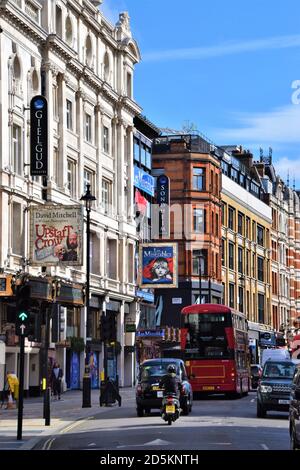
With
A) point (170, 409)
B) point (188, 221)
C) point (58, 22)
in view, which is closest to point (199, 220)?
point (188, 221)

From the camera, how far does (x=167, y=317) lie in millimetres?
100875

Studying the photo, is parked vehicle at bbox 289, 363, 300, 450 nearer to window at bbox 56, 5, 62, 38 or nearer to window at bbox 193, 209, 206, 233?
window at bbox 56, 5, 62, 38

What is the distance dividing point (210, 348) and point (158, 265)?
25010mm

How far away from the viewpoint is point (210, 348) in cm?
5150

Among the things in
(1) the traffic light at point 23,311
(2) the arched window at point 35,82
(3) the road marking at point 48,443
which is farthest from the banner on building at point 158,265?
(1) the traffic light at point 23,311

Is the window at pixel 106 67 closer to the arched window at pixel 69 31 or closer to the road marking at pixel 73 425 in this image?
the arched window at pixel 69 31

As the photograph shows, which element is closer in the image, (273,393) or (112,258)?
(273,393)

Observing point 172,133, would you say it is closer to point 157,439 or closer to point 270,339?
point 270,339

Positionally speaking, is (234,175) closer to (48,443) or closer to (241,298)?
(241,298)

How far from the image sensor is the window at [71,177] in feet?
220

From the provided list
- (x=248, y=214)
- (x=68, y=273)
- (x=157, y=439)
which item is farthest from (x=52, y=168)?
(x=248, y=214)

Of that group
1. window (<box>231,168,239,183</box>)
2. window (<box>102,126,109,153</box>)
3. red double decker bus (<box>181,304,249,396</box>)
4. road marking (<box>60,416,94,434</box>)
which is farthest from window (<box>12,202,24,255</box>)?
window (<box>231,168,239,183</box>)

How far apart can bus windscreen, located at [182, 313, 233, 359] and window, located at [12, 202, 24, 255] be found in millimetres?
10018

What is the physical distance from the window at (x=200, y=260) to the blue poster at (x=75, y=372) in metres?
34.5
